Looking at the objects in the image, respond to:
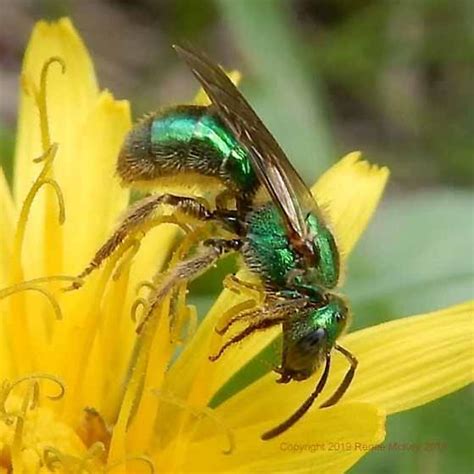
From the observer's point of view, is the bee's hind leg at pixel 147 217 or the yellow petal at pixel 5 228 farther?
the yellow petal at pixel 5 228

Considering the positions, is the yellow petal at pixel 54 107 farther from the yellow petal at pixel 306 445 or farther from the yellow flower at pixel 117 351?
the yellow petal at pixel 306 445

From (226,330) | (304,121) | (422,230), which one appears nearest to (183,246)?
(226,330)

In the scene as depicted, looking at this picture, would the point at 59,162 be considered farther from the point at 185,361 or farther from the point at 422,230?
Result: the point at 422,230

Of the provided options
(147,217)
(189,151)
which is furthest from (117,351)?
(189,151)

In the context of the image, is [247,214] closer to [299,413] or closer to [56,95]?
[299,413]

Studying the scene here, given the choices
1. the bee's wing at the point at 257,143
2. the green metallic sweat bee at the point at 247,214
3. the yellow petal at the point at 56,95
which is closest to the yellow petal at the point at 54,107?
the yellow petal at the point at 56,95

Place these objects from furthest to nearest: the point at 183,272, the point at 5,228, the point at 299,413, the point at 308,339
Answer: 1. the point at 5,228
2. the point at 183,272
3. the point at 299,413
4. the point at 308,339

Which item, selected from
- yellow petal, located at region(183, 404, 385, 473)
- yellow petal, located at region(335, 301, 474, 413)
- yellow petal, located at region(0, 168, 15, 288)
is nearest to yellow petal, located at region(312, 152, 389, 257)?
yellow petal, located at region(335, 301, 474, 413)
